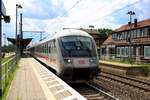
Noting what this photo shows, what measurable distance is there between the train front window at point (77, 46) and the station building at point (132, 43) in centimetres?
2499

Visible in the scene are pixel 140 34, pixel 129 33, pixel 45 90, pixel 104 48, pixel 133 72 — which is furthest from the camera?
pixel 104 48

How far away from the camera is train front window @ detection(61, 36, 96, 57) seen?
17.0 meters

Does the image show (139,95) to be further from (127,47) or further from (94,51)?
(127,47)

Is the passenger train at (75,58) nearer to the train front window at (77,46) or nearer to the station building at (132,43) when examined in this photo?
the train front window at (77,46)

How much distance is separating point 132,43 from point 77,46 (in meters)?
35.4

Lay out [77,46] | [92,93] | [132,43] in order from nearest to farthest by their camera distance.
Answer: [92,93] → [77,46] → [132,43]

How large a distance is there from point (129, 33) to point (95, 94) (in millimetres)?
42296

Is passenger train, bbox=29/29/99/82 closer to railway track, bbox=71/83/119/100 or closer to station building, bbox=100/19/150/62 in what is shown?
railway track, bbox=71/83/119/100

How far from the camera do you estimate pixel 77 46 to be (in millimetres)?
17312

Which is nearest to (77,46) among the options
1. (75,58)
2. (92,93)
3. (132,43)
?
(75,58)

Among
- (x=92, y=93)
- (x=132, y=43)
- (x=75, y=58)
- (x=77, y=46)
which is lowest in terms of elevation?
(x=92, y=93)

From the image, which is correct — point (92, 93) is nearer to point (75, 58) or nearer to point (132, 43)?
point (75, 58)

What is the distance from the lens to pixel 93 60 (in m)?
17.2

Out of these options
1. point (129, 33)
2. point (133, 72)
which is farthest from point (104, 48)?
point (133, 72)
